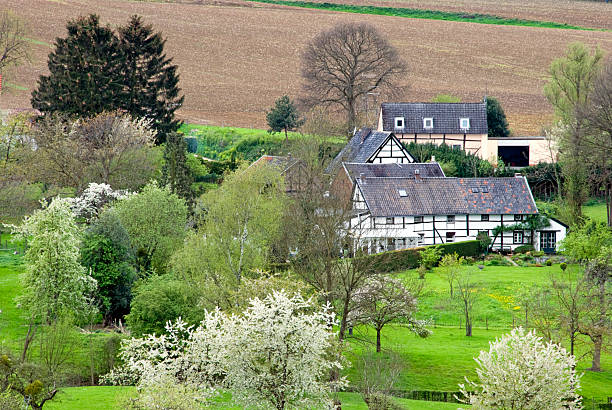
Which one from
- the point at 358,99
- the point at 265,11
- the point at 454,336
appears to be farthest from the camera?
the point at 265,11

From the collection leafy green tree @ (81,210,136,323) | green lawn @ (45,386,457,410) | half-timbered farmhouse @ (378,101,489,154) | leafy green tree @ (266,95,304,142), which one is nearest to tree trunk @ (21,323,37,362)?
green lawn @ (45,386,457,410)

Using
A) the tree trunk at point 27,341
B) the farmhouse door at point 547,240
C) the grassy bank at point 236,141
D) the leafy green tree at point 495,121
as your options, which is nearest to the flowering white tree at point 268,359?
the tree trunk at point 27,341

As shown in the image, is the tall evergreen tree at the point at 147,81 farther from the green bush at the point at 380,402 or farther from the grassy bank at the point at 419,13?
the grassy bank at the point at 419,13

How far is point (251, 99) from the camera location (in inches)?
4102

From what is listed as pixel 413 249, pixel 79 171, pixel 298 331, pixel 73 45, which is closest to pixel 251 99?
pixel 73 45

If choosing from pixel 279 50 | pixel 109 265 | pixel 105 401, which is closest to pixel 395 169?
pixel 109 265

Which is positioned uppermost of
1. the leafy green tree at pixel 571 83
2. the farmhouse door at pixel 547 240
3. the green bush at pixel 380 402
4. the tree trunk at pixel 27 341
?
the leafy green tree at pixel 571 83

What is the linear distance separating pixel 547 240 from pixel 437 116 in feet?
76.9

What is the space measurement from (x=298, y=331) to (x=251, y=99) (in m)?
78.4

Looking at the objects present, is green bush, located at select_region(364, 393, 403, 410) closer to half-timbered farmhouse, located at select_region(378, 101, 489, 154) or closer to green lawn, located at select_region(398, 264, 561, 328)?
green lawn, located at select_region(398, 264, 561, 328)

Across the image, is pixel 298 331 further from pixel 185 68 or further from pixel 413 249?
pixel 185 68

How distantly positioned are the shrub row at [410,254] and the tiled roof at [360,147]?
42.1 feet

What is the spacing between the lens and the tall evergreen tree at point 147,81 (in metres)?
76.8

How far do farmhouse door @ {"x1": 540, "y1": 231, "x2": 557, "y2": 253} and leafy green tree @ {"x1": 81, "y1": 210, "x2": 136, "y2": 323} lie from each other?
2824cm
